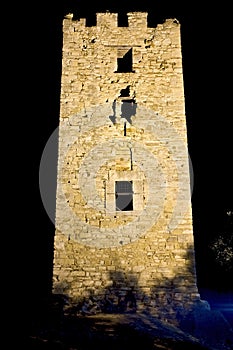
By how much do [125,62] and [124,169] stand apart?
314 centimetres

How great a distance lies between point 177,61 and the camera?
9234 mm

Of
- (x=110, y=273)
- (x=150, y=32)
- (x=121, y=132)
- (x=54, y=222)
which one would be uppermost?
(x=150, y=32)

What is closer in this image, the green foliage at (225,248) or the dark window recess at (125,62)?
the dark window recess at (125,62)

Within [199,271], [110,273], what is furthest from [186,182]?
[199,271]

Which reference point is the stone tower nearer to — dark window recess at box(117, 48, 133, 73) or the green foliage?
dark window recess at box(117, 48, 133, 73)

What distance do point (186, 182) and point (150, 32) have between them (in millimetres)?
4118

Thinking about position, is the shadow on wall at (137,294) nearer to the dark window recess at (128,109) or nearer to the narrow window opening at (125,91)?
the dark window recess at (128,109)

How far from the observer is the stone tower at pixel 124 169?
746 cm

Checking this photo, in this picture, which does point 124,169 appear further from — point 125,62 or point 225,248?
point 225,248

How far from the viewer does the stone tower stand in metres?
7.46

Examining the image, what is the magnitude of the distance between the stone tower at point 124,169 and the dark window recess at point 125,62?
27 millimetres

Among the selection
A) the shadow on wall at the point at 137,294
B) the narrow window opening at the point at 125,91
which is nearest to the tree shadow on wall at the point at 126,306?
the shadow on wall at the point at 137,294

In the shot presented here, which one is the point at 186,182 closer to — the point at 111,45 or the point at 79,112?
the point at 79,112

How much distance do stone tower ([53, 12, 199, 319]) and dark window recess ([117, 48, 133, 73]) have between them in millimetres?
27
